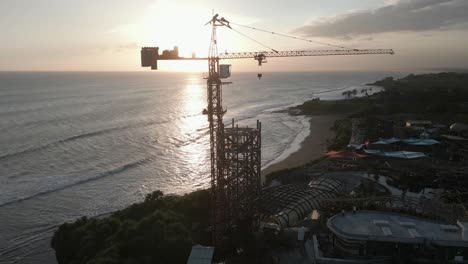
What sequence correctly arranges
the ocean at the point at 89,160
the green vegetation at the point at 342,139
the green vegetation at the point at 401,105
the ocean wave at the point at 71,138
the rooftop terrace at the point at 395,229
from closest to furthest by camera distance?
the rooftop terrace at the point at 395,229
the ocean at the point at 89,160
the ocean wave at the point at 71,138
the green vegetation at the point at 342,139
the green vegetation at the point at 401,105

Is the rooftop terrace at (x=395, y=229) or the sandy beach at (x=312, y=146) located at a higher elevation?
the rooftop terrace at (x=395, y=229)

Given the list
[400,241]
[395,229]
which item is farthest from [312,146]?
[400,241]

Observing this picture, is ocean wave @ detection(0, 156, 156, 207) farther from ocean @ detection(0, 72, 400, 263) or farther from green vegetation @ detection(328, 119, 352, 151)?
green vegetation @ detection(328, 119, 352, 151)

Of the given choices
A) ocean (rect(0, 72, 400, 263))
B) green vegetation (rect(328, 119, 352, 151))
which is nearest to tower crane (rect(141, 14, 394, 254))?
ocean (rect(0, 72, 400, 263))

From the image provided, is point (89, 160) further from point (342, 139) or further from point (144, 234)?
point (342, 139)

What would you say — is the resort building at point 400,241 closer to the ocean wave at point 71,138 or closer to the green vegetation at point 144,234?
the green vegetation at point 144,234

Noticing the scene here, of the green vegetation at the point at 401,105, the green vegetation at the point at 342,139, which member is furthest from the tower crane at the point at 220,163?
the green vegetation at the point at 401,105

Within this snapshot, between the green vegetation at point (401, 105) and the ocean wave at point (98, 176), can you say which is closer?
the ocean wave at point (98, 176)

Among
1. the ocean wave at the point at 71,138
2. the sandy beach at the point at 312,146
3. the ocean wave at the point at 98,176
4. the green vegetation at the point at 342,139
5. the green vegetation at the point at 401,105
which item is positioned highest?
the green vegetation at the point at 401,105
